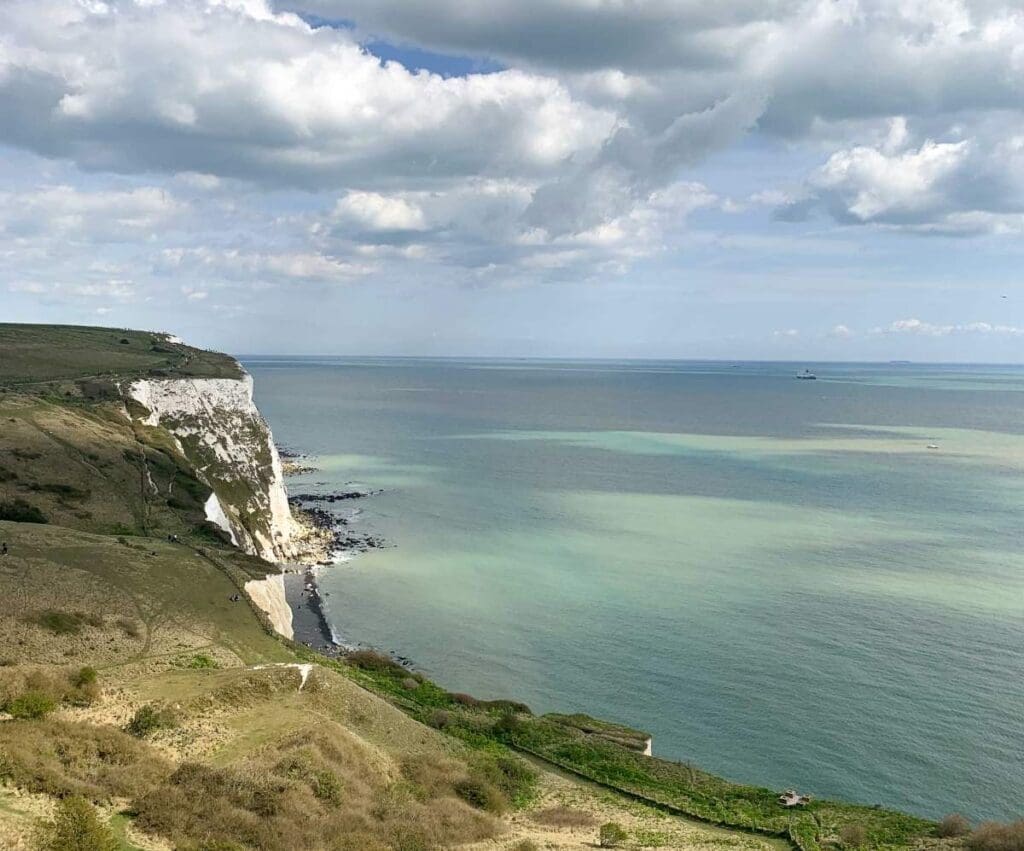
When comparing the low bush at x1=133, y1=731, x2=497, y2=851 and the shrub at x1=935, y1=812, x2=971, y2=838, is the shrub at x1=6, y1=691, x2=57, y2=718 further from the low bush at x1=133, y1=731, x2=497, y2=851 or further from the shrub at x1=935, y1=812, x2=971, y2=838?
the shrub at x1=935, y1=812, x2=971, y2=838

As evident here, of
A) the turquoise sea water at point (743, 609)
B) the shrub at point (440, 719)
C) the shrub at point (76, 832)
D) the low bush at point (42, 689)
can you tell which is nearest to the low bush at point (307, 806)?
the shrub at point (76, 832)

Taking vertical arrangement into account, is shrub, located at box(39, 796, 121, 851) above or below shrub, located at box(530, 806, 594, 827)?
above

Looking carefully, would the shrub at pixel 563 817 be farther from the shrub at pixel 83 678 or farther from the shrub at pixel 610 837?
the shrub at pixel 83 678

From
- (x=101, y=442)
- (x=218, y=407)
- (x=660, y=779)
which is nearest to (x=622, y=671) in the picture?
(x=660, y=779)

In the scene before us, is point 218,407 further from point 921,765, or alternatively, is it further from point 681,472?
point 921,765

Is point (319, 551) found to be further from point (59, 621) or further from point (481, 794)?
point (481, 794)

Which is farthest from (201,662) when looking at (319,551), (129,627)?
(319,551)

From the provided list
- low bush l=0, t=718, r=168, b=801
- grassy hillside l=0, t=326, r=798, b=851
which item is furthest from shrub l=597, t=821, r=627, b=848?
low bush l=0, t=718, r=168, b=801
